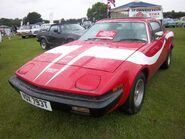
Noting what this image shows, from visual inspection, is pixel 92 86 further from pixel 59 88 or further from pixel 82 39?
pixel 82 39

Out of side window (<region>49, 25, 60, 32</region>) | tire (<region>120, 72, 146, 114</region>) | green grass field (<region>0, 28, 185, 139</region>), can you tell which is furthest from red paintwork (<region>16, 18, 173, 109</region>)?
side window (<region>49, 25, 60, 32</region>)

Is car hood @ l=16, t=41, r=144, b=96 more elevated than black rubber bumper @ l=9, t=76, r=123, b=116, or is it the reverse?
car hood @ l=16, t=41, r=144, b=96

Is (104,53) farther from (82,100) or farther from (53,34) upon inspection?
(53,34)

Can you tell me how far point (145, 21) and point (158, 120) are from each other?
80.4 inches

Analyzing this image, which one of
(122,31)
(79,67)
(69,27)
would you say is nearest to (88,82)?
(79,67)

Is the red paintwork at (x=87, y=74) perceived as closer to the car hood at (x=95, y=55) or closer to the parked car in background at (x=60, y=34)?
the car hood at (x=95, y=55)

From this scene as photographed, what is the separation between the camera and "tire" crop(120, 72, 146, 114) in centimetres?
295

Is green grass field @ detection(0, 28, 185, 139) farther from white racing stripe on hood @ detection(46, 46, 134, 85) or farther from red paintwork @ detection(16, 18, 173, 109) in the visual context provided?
white racing stripe on hood @ detection(46, 46, 134, 85)

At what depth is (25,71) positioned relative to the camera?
316 cm

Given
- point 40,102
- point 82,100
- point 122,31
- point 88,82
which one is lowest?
point 40,102

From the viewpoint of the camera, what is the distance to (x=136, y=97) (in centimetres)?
331

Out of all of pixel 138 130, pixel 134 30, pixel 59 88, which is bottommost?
pixel 138 130

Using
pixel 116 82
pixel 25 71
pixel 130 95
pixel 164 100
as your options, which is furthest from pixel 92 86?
pixel 164 100

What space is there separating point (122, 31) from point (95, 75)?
5.56 feet
